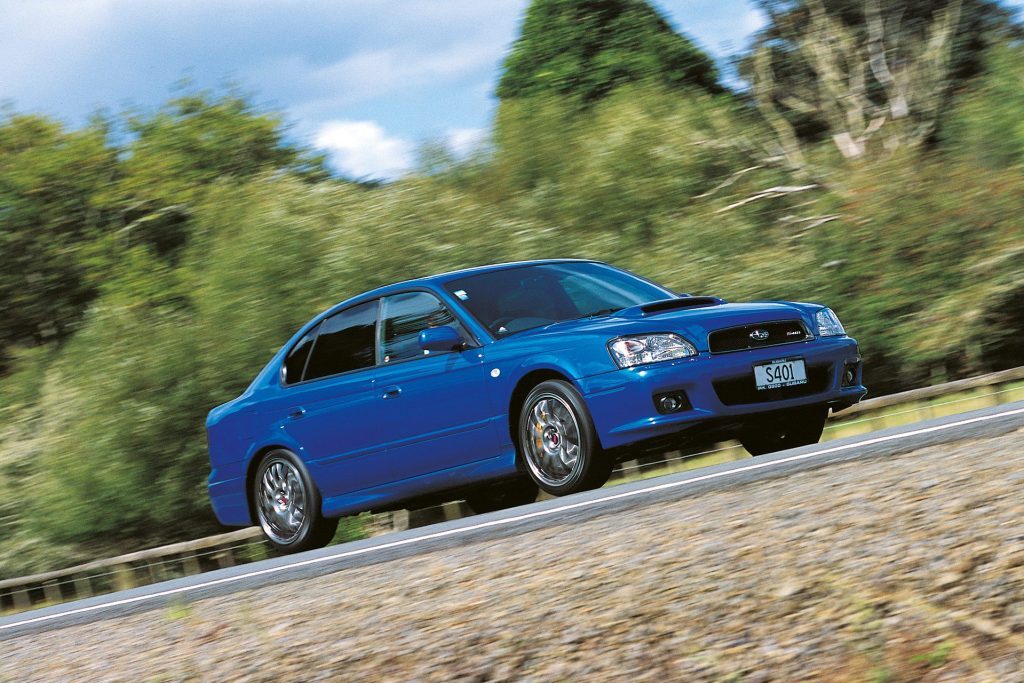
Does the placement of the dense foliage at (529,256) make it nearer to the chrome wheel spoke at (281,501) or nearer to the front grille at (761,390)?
the chrome wheel spoke at (281,501)

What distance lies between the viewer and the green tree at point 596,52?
101ft

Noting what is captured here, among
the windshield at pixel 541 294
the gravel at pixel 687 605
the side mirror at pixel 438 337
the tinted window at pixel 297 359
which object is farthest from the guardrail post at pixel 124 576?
the gravel at pixel 687 605

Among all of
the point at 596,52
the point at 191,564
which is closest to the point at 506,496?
the point at 191,564

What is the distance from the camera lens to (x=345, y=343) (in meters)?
9.45

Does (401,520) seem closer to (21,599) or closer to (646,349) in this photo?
(21,599)

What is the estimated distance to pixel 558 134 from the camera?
2391 cm

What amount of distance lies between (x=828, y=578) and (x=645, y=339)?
3.82 meters

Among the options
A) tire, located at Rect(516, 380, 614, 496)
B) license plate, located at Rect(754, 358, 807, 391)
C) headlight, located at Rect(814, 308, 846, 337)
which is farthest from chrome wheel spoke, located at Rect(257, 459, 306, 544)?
headlight, located at Rect(814, 308, 846, 337)

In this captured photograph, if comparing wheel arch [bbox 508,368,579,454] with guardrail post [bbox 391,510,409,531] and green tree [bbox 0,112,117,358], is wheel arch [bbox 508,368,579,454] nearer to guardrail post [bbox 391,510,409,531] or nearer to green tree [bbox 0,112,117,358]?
guardrail post [bbox 391,510,409,531]

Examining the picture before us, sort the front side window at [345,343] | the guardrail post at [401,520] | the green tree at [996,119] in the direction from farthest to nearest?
the green tree at [996,119]
the guardrail post at [401,520]
the front side window at [345,343]

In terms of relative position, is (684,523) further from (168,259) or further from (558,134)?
(168,259)

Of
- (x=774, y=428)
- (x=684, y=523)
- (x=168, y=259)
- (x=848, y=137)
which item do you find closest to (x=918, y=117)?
(x=848, y=137)

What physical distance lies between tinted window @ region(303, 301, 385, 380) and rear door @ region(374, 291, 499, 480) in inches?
6.5

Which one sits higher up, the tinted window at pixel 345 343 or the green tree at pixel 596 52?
the green tree at pixel 596 52
